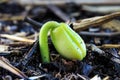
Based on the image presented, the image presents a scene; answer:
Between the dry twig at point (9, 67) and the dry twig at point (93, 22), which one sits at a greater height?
the dry twig at point (93, 22)

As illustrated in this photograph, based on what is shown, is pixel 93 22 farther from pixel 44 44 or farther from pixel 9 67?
pixel 9 67

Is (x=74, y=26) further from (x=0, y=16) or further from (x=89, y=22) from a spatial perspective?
(x=0, y=16)

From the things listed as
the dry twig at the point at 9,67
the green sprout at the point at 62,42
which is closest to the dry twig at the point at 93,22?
the green sprout at the point at 62,42

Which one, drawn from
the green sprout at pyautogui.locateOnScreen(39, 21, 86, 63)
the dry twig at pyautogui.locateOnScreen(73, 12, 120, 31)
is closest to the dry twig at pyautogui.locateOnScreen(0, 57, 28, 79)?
the green sprout at pyautogui.locateOnScreen(39, 21, 86, 63)

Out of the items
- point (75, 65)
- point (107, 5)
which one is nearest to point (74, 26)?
point (75, 65)

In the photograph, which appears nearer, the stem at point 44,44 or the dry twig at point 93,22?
the stem at point 44,44

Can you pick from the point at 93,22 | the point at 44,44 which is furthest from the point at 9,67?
the point at 93,22

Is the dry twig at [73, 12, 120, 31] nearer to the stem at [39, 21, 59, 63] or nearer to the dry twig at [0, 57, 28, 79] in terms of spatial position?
the stem at [39, 21, 59, 63]

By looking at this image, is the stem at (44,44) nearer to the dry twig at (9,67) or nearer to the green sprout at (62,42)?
the green sprout at (62,42)
